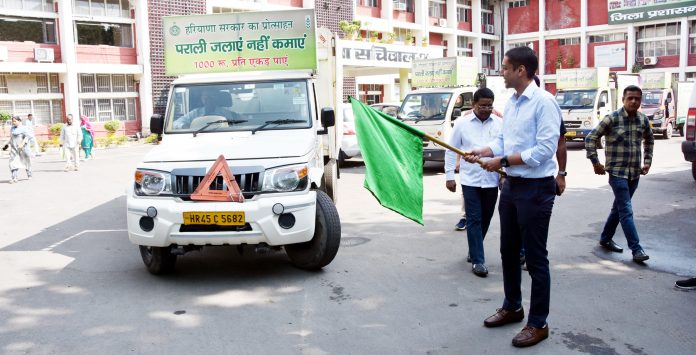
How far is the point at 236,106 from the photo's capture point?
24.3 ft

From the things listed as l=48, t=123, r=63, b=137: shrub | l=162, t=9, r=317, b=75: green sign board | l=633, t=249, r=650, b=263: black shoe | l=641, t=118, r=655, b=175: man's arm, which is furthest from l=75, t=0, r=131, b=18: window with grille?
l=633, t=249, r=650, b=263: black shoe

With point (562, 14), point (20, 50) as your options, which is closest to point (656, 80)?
point (562, 14)

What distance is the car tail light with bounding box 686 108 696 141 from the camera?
1144 cm

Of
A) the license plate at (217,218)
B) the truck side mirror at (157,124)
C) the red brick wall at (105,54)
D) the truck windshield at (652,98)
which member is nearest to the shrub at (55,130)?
the red brick wall at (105,54)

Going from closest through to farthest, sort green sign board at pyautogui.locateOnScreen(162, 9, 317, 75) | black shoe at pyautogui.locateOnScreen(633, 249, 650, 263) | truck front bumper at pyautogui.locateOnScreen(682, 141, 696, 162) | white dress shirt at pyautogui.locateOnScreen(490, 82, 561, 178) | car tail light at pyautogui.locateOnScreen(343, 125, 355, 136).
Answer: white dress shirt at pyautogui.locateOnScreen(490, 82, 561, 178), black shoe at pyautogui.locateOnScreen(633, 249, 650, 263), green sign board at pyautogui.locateOnScreen(162, 9, 317, 75), truck front bumper at pyautogui.locateOnScreen(682, 141, 696, 162), car tail light at pyautogui.locateOnScreen(343, 125, 355, 136)

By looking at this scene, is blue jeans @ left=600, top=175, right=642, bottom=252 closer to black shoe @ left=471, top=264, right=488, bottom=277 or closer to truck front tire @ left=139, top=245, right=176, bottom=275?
black shoe @ left=471, top=264, right=488, bottom=277

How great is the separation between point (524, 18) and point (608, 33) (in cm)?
794

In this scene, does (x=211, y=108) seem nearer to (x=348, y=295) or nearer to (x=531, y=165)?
(x=348, y=295)

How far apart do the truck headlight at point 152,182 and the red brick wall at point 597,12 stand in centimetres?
5287

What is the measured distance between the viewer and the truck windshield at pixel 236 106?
7.28 meters

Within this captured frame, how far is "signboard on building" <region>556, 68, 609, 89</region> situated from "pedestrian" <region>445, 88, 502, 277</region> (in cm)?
1847

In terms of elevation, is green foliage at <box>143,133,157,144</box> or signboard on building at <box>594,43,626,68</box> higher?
signboard on building at <box>594,43,626,68</box>

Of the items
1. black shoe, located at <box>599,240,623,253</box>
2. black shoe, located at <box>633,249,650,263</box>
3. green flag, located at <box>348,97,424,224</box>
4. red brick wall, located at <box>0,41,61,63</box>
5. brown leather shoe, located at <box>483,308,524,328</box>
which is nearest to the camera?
brown leather shoe, located at <box>483,308,524,328</box>

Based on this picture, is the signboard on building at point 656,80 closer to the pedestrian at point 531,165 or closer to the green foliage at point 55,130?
the green foliage at point 55,130
